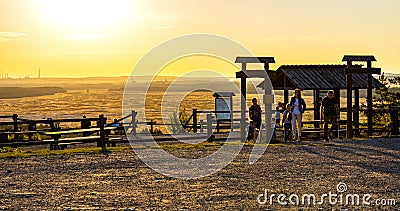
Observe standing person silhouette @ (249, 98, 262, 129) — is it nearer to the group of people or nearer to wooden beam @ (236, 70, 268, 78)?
the group of people

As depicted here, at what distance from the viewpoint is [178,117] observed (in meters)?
33.3

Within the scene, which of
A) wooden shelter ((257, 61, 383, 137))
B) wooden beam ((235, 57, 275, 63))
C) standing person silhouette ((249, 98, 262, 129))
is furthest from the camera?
wooden shelter ((257, 61, 383, 137))

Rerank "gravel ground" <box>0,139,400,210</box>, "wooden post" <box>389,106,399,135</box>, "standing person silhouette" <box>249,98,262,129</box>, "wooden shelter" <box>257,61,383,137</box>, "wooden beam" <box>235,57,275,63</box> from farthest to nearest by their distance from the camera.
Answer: "wooden shelter" <box>257,61,383,137</box>
"wooden post" <box>389,106,399,135</box>
"wooden beam" <box>235,57,275,63</box>
"standing person silhouette" <box>249,98,262,129</box>
"gravel ground" <box>0,139,400,210</box>

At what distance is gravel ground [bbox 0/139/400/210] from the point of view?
10.7 m

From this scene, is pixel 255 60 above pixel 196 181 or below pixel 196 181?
above

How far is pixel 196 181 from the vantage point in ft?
43.0

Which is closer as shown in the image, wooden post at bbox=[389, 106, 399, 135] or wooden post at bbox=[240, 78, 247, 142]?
wooden post at bbox=[240, 78, 247, 142]

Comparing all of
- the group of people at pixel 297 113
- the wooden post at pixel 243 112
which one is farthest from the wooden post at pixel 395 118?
the wooden post at pixel 243 112

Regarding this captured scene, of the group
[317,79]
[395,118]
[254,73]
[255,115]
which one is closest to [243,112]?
[254,73]

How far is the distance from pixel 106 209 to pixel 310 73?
17.8 m

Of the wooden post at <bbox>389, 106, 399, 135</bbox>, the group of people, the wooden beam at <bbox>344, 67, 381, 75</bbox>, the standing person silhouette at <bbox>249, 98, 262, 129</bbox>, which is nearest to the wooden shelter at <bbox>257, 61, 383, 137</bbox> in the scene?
the wooden post at <bbox>389, 106, 399, 135</bbox>

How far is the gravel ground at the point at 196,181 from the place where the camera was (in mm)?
10716

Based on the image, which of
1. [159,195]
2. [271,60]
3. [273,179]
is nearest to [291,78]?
A: [271,60]

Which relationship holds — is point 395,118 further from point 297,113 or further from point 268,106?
point 268,106
